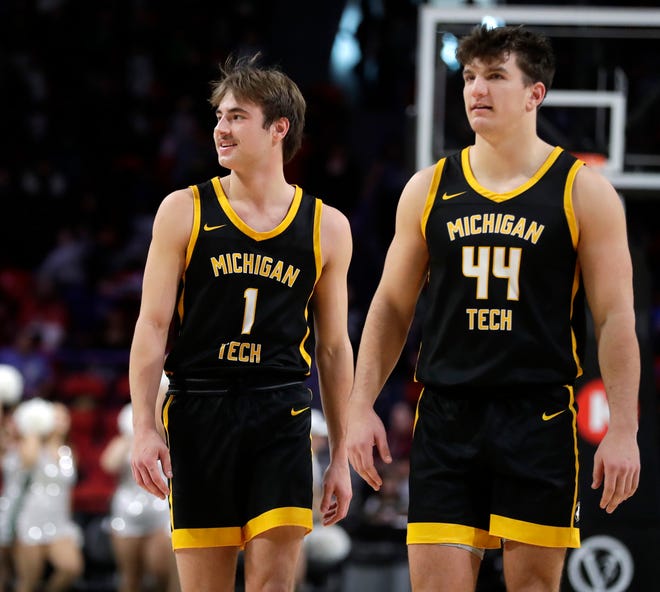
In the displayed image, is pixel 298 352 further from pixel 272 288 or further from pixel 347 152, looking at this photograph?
pixel 347 152

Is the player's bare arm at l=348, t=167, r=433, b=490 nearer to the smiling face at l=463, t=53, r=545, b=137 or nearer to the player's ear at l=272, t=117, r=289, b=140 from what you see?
the smiling face at l=463, t=53, r=545, b=137

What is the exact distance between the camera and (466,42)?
4.11 meters

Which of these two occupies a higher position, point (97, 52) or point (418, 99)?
point (97, 52)

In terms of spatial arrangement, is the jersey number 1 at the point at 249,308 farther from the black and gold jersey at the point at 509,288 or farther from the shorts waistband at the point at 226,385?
the black and gold jersey at the point at 509,288

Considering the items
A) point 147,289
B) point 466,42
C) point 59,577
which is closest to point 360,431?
point 147,289

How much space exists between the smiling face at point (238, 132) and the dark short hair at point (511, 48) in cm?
79

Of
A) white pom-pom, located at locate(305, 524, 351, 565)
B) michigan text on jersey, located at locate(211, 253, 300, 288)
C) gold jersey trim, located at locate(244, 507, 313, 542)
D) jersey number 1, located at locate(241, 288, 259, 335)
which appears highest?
michigan text on jersey, located at locate(211, 253, 300, 288)

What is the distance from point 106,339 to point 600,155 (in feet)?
20.7

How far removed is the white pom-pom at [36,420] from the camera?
1041 cm

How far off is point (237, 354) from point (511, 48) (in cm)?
141

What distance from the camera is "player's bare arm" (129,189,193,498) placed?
425 cm

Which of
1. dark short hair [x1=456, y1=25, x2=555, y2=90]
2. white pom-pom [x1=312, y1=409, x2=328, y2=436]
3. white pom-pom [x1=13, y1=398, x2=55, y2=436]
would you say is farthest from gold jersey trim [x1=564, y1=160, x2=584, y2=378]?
white pom-pom [x1=13, y1=398, x2=55, y2=436]

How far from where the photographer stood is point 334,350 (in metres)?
4.62

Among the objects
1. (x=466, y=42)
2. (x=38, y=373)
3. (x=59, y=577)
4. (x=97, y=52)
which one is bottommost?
(x=59, y=577)
